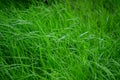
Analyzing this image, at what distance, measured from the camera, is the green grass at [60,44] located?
6.26ft

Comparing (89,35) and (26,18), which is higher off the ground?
(26,18)

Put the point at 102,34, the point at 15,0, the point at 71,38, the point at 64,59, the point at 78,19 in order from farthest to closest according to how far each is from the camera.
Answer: the point at 15,0 → the point at 78,19 → the point at 102,34 → the point at 71,38 → the point at 64,59

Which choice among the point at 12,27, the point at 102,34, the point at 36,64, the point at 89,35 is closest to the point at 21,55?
the point at 36,64

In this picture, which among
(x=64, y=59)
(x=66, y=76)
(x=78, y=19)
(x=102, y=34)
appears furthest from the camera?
(x=78, y=19)

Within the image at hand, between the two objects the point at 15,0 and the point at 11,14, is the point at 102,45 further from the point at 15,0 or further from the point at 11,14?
the point at 15,0

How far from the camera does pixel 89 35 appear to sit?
89.7 inches

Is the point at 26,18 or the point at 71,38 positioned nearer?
the point at 71,38

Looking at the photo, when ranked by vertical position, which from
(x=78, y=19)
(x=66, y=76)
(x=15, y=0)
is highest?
(x=15, y=0)

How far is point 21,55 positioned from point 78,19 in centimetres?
83

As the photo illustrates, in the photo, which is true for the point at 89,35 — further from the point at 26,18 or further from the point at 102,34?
the point at 26,18

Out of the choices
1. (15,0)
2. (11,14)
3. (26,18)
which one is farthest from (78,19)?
(15,0)

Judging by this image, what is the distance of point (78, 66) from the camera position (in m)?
1.89

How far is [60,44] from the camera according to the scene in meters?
2.13

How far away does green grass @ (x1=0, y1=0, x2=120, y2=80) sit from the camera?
191 cm
